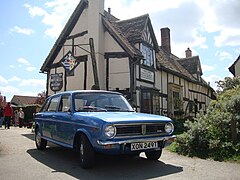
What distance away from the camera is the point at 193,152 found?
7320mm

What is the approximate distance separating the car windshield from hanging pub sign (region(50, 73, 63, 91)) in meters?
11.2

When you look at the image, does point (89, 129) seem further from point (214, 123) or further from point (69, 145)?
point (214, 123)

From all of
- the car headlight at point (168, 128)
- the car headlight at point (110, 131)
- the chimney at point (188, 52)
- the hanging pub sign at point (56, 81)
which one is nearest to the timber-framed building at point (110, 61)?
the hanging pub sign at point (56, 81)

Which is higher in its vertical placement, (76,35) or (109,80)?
(76,35)

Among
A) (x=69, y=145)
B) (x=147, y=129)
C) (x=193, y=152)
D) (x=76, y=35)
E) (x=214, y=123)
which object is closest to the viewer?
(x=147, y=129)

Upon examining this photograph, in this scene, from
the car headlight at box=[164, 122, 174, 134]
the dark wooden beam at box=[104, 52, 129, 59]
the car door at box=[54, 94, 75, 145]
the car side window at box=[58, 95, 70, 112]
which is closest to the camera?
the car headlight at box=[164, 122, 174, 134]

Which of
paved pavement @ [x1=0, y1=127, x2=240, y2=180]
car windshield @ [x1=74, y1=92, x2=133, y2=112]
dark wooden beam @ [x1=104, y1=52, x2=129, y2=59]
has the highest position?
dark wooden beam @ [x1=104, y1=52, x2=129, y2=59]

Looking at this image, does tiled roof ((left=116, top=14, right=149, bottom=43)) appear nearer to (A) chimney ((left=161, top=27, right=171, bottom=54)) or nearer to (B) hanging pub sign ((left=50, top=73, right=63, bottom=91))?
(B) hanging pub sign ((left=50, top=73, right=63, bottom=91))

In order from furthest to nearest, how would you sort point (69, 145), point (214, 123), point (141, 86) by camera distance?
point (141, 86) < point (214, 123) < point (69, 145)

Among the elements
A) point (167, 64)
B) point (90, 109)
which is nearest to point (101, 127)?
point (90, 109)

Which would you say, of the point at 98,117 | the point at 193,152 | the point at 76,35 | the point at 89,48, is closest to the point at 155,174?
the point at 98,117

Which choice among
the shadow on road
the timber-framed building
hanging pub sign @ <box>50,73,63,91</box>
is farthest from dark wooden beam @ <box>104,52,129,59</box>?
the shadow on road

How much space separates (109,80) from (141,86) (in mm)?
1879

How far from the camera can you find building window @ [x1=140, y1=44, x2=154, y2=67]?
15898 mm
